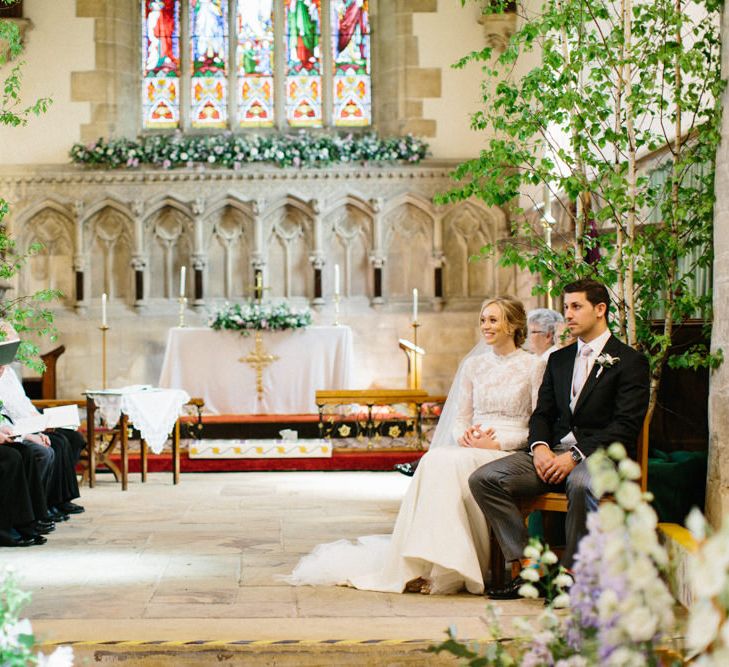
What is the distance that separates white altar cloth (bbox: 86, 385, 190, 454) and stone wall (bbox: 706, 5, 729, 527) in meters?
3.94

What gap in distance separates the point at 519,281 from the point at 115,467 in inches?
208

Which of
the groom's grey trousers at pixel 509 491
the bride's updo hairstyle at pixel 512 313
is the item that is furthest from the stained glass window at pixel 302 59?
the groom's grey trousers at pixel 509 491

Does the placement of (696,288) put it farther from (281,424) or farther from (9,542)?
(281,424)

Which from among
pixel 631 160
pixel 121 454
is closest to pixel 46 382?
pixel 121 454

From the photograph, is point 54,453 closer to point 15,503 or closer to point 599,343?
point 15,503

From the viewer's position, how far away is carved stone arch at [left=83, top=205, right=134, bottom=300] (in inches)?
441

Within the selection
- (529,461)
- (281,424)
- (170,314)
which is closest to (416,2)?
(170,314)

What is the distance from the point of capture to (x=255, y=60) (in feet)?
39.2

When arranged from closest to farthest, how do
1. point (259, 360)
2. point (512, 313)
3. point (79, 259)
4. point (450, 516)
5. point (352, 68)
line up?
point (450, 516)
point (512, 313)
point (259, 360)
point (79, 259)
point (352, 68)

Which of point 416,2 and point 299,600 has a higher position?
point 416,2

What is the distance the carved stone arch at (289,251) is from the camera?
11.3 metres

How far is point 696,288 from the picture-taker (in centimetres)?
535

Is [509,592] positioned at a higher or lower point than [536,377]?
lower

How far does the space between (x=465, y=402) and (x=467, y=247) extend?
22.8 ft
